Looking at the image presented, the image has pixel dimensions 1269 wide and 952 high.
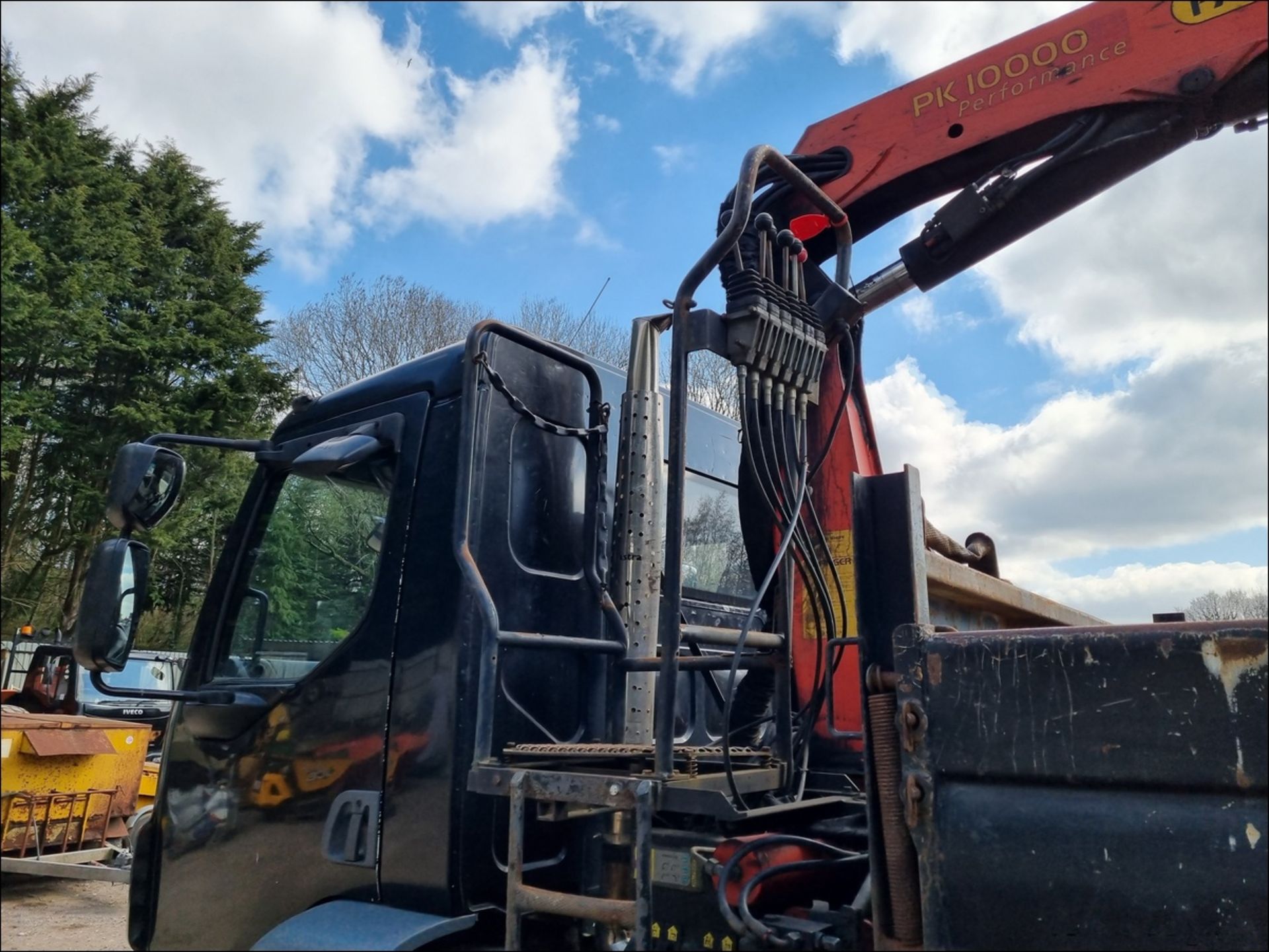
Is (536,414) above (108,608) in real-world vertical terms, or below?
above

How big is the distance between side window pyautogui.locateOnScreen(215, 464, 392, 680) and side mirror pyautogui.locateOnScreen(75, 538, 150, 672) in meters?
0.34

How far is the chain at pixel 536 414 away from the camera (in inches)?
103

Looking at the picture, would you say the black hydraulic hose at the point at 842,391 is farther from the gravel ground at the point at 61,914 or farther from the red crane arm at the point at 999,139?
the gravel ground at the point at 61,914

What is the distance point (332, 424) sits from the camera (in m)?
2.99

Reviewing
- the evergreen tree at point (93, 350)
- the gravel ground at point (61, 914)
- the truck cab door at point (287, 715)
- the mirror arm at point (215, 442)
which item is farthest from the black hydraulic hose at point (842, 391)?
the evergreen tree at point (93, 350)

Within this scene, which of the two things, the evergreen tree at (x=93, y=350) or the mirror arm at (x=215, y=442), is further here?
the evergreen tree at (x=93, y=350)

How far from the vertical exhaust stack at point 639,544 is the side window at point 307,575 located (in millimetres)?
679

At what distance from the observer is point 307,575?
9.47ft

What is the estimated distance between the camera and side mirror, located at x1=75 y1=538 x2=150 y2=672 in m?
2.62

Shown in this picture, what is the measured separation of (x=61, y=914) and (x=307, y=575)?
20.6 feet

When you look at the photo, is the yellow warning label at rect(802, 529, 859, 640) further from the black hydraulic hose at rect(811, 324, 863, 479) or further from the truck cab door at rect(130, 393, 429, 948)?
the truck cab door at rect(130, 393, 429, 948)

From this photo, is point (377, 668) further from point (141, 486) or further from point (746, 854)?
point (746, 854)

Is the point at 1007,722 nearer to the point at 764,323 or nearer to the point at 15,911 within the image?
the point at 764,323

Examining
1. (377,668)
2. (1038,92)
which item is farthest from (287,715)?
(1038,92)
